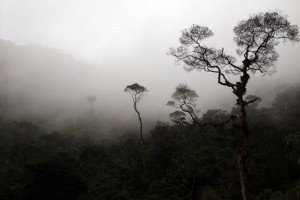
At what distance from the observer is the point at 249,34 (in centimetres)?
1769

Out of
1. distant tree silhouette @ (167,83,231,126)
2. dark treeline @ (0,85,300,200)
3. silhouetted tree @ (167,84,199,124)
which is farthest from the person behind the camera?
dark treeline @ (0,85,300,200)

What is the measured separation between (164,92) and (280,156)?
9757cm

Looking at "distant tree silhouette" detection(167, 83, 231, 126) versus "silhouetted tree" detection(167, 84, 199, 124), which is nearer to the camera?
"distant tree silhouette" detection(167, 83, 231, 126)

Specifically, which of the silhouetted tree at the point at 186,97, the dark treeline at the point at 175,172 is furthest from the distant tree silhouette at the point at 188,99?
the dark treeline at the point at 175,172

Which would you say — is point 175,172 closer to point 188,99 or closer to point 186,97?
point 188,99

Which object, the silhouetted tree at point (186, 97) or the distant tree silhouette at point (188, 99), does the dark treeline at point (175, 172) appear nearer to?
the distant tree silhouette at point (188, 99)

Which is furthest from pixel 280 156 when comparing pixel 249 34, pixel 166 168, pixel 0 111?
pixel 0 111

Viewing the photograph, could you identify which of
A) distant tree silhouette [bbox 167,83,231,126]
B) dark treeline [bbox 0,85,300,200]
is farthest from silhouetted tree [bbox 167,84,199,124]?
dark treeline [bbox 0,85,300,200]

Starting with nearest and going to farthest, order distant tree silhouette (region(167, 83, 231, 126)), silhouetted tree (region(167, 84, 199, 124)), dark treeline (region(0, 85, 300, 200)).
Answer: distant tree silhouette (region(167, 83, 231, 126))
silhouetted tree (region(167, 84, 199, 124))
dark treeline (region(0, 85, 300, 200))

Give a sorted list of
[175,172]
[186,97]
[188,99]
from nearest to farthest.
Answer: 1. [186,97]
2. [175,172]
3. [188,99]

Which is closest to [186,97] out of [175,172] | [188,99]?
[188,99]

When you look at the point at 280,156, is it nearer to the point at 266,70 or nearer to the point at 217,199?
the point at 217,199

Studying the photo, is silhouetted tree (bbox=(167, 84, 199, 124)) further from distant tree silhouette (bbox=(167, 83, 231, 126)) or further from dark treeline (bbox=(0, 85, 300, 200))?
dark treeline (bbox=(0, 85, 300, 200))

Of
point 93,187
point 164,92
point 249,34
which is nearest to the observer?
point 249,34
